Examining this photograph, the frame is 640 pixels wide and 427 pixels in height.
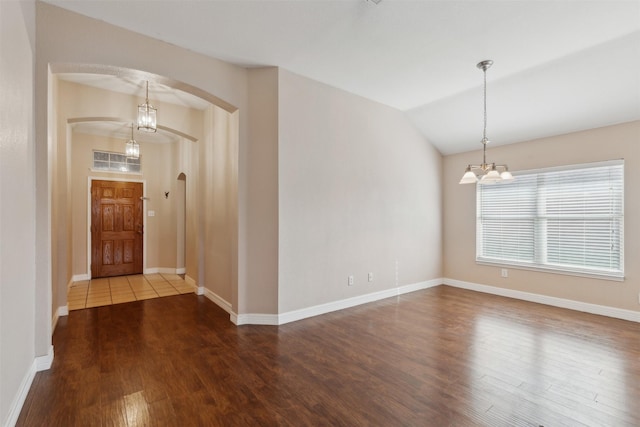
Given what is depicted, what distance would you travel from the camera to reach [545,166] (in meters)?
4.59

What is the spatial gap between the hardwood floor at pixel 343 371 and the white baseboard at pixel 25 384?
6 centimetres

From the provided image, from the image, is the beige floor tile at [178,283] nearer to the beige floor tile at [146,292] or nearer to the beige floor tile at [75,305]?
the beige floor tile at [146,292]

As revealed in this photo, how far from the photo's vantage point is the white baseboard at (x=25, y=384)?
1873 mm

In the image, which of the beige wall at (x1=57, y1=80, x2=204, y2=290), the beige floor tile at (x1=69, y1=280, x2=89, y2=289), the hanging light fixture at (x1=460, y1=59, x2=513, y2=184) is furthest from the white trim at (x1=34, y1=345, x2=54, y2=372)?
the hanging light fixture at (x1=460, y1=59, x2=513, y2=184)

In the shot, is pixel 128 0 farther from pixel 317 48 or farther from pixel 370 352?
pixel 370 352

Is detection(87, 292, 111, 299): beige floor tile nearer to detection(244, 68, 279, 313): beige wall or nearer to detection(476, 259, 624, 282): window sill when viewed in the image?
detection(244, 68, 279, 313): beige wall

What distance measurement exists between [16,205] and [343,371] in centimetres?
271

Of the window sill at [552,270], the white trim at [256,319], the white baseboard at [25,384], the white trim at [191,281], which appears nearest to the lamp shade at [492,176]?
the window sill at [552,270]

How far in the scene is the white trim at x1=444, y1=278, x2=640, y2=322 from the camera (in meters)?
3.87

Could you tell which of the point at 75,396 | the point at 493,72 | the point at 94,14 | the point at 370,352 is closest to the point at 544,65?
the point at 493,72

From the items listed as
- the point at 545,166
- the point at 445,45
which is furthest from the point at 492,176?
the point at 545,166

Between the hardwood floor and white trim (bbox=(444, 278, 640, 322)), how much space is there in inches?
9.3

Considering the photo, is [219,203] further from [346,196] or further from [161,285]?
[161,285]

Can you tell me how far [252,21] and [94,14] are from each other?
4.61 ft
